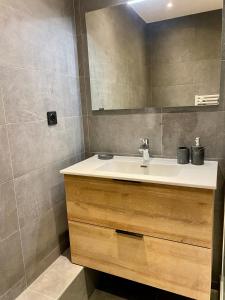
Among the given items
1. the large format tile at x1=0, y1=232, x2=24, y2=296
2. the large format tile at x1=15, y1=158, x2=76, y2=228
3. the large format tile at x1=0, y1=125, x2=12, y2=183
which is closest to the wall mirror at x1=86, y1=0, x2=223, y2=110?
the large format tile at x1=15, y1=158, x2=76, y2=228

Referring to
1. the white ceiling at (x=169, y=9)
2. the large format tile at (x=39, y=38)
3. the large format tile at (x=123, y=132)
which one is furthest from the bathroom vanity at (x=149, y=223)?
the white ceiling at (x=169, y=9)

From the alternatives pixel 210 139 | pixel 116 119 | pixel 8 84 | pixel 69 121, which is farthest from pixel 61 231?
pixel 210 139

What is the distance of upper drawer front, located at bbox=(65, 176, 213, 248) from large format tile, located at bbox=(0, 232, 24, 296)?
337 millimetres

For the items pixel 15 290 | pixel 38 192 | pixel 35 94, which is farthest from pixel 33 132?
pixel 15 290

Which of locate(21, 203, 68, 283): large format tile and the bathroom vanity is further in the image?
locate(21, 203, 68, 283): large format tile

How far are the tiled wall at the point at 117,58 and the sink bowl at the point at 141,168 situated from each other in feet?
1.33

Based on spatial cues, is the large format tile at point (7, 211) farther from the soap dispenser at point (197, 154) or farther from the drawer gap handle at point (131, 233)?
the soap dispenser at point (197, 154)

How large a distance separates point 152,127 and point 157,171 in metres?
0.31

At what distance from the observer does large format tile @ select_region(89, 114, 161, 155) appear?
1.53 m

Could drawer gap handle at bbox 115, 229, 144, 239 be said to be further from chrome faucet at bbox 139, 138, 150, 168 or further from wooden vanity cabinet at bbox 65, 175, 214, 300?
chrome faucet at bbox 139, 138, 150, 168

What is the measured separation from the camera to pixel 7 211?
1.17m

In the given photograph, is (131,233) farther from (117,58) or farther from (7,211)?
(117,58)

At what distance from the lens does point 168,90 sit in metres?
1.43

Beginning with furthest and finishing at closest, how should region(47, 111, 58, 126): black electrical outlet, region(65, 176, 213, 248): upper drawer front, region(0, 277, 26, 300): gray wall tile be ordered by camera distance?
region(47, 111, 58, 126): black electrical outlet < region(0, 277, 26, 300): gray wall tile < region(65, 176, 213, 248): upper drawer front
